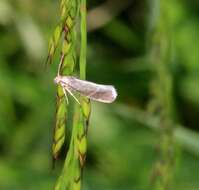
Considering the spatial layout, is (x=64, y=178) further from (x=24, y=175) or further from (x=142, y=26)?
(x=142, y=26)

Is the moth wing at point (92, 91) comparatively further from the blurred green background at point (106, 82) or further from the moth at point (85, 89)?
the blurred green background at point (106, 82)

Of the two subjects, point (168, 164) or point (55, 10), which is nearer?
point (168, 164)

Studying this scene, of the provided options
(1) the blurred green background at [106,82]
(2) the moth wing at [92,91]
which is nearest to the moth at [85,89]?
(2) the moth wing at [92,91]

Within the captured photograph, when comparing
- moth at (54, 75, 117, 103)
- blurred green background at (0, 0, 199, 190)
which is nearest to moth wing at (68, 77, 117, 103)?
moth at (54, 75, 117, 103)

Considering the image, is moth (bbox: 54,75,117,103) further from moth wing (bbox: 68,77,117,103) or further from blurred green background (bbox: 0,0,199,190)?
blurred green background (bbox: 0,0,199,190)

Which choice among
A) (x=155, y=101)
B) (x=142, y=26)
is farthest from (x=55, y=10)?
(x=155, y=101)
